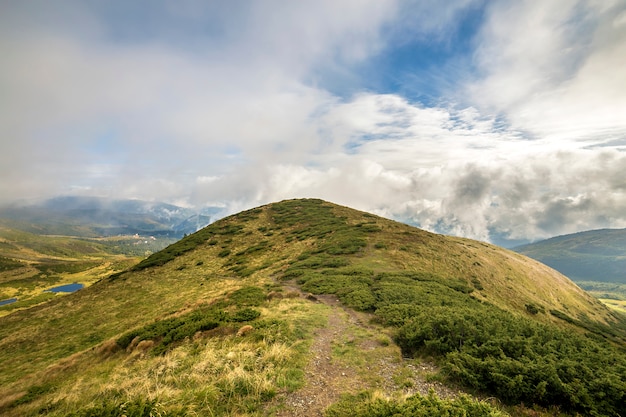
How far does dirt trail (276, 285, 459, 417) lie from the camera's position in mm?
9578

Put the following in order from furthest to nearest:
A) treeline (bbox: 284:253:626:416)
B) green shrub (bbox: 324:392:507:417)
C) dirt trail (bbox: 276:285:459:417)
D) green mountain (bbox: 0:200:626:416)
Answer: dirt trail (bbox: 276:285:459:417) < treeline (bbox: 284:253:626:416) < green mountain (bbox: 0:200:626:416) < green shrub (bbox: 324:392:507:417)

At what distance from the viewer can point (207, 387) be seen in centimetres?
945

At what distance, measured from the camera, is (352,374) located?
38.7 ft

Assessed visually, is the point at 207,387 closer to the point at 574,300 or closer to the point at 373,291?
the point at 373,291

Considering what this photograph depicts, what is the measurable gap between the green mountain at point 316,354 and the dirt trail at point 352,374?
7 cm

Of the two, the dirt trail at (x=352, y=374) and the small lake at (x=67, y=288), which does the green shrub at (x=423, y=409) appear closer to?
the dirt trail at (x=352, y=374)

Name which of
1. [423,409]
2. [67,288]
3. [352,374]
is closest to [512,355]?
[352,374]

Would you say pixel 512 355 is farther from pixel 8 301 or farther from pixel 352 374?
pixel 8 301

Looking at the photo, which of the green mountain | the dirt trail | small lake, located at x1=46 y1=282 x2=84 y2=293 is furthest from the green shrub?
small lake, located at x1=46 y1=282 x2=84 y2=293

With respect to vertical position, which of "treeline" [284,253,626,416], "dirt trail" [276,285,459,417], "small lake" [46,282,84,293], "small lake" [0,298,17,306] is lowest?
"small lake" [0,298,17,306]

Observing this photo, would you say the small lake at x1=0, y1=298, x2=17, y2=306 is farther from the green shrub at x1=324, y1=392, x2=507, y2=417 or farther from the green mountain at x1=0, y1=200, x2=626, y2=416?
the green shrub at x1=324, y1=392, x2=507, y2=417

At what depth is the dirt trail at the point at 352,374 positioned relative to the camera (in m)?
9.58

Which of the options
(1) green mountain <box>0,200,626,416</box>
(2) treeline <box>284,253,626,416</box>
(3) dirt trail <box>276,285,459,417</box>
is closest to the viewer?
(1) green mountain <box>0,200,626,416</box>

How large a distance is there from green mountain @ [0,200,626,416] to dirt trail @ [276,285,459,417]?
0.07 meters
